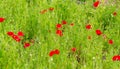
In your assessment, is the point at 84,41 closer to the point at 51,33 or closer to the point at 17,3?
the point at 51,33

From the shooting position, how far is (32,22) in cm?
455

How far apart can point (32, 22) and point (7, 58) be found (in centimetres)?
118

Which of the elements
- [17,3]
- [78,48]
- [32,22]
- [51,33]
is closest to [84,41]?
[78,48]

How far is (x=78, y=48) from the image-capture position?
4172mm

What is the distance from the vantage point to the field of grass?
3.56 meters

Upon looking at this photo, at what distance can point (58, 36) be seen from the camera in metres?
4.04

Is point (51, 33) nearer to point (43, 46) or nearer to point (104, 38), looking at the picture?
point (43, 46)

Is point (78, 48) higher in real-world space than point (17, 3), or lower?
lower

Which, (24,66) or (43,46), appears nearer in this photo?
(24,66)

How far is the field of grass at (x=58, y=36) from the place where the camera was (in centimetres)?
356

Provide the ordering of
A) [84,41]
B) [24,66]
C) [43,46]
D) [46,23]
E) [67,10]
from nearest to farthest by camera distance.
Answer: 1. [24,66]
2. [43,46]
3. [84,41]
4. [46,23]
5. [67,10]

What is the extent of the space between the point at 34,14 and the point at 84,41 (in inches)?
36.4

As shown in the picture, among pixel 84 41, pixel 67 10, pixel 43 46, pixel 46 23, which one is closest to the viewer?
pixel 43 46

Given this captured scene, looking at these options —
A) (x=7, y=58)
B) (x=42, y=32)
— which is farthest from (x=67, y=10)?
(x=7, y=58)
